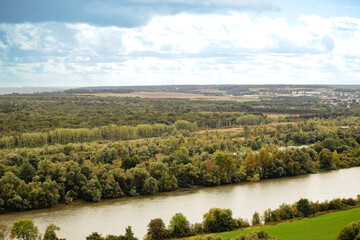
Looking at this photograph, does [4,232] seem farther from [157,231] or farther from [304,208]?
[304,208]

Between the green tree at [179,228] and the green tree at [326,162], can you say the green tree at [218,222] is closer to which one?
the green tree at [179,228]

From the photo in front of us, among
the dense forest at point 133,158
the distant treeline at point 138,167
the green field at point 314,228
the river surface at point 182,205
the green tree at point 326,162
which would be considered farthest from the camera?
the green tree at point 326,162

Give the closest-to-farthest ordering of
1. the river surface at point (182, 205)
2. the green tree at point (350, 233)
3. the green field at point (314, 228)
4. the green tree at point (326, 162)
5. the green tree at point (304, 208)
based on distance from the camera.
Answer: the green tree at point (350, 233), the green field at point (314, 228), the river surface at point (182, 205), the green tree at point (304, 208), the green tree at point (326, 162)

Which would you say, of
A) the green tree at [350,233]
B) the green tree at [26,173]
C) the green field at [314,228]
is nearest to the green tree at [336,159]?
the green field at [314,228]

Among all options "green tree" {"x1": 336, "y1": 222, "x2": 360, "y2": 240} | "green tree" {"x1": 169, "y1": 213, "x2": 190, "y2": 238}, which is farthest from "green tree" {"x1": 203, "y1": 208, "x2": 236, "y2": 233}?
"green tree" {"x1": 336, "y1": 222, "x2": 360, "y2": 240}

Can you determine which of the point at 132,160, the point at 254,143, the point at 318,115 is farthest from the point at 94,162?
the point at 318,115

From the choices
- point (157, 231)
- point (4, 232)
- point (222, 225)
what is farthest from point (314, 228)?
point (4, 232)

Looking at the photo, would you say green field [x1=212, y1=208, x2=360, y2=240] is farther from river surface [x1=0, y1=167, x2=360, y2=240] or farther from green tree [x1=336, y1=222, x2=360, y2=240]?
river surface [x1=0, y1=167, x2=360, y2=240]
